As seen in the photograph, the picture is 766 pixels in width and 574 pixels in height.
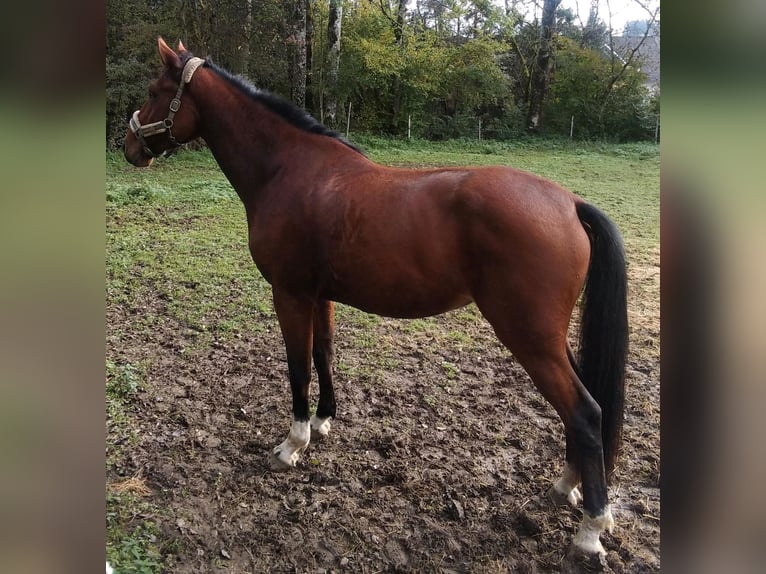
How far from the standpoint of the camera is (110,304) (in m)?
4.34

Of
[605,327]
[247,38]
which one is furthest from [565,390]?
[247,38]

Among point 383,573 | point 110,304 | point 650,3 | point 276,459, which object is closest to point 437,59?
point 650,3

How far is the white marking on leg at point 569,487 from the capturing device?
238cm

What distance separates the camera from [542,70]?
5.62 metres

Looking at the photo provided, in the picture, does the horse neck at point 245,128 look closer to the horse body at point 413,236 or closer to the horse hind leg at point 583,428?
the horse body at point 413,236

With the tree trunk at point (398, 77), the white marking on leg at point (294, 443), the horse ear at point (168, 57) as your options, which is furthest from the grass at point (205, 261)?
the horse ear at point (168, 57)

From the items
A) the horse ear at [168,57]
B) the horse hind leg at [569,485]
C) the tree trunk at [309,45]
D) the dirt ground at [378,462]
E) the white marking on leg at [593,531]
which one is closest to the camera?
the white marking on leg at [593,531]

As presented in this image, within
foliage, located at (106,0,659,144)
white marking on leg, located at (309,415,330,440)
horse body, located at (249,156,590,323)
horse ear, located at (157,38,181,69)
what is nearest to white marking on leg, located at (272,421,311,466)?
white marking on leg, located at (309,415,330,440)

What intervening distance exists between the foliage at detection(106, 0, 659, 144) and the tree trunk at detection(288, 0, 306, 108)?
2.8 inches

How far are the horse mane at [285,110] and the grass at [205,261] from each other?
173 centimetres
